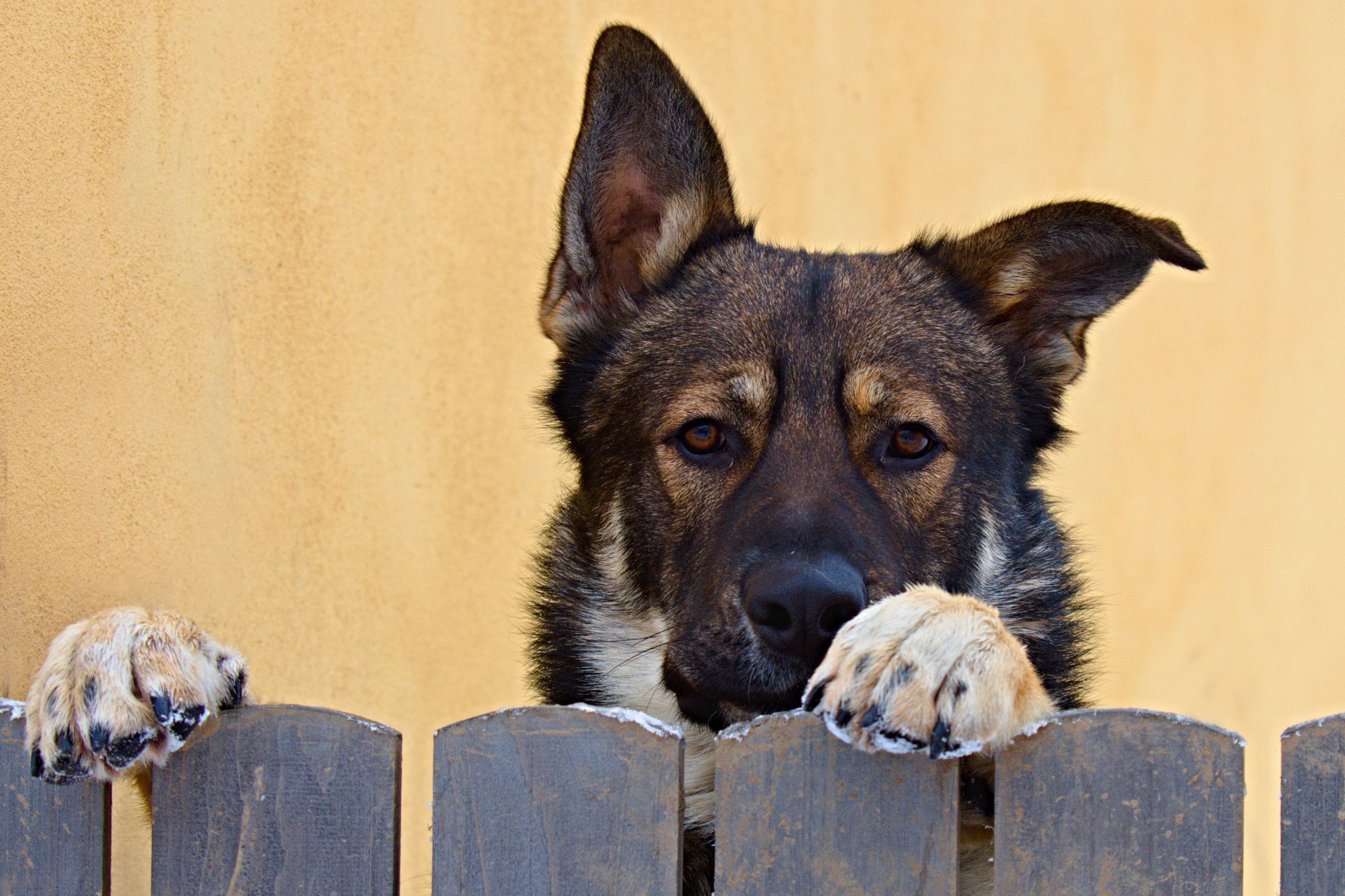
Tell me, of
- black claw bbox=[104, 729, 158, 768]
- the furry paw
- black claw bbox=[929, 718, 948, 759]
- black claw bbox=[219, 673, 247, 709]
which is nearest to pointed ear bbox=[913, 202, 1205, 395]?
black claw bbox=[929, 718, 948, 759]

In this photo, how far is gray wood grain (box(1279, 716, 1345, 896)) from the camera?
1737 mm

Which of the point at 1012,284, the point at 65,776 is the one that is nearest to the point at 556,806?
the point at 65,776

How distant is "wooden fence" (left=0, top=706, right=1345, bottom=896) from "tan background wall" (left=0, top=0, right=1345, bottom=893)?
1671mm

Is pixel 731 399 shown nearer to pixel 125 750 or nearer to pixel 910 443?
pixel 910 443

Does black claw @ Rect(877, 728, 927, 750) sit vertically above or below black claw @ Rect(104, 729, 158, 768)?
above

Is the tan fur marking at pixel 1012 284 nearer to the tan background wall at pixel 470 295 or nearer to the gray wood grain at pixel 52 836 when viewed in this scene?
the tan background wall at pixel 470 295

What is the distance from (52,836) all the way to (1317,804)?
6.42ft

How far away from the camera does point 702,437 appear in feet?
10.1

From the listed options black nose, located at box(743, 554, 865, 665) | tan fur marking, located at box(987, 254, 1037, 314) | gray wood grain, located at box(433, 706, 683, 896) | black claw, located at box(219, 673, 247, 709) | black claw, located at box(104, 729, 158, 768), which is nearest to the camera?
gray wood grain, located at box(433, 706, 683, 896)

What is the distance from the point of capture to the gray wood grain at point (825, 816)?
1785mm

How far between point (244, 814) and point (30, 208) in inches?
85.9

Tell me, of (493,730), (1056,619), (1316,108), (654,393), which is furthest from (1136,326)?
(493,730)

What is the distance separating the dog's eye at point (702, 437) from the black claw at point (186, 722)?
142 cm

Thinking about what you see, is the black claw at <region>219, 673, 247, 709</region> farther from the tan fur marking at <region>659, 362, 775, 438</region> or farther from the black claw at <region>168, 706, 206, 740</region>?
the tan fur marking at <region>659, 362, 775, 438</region>
